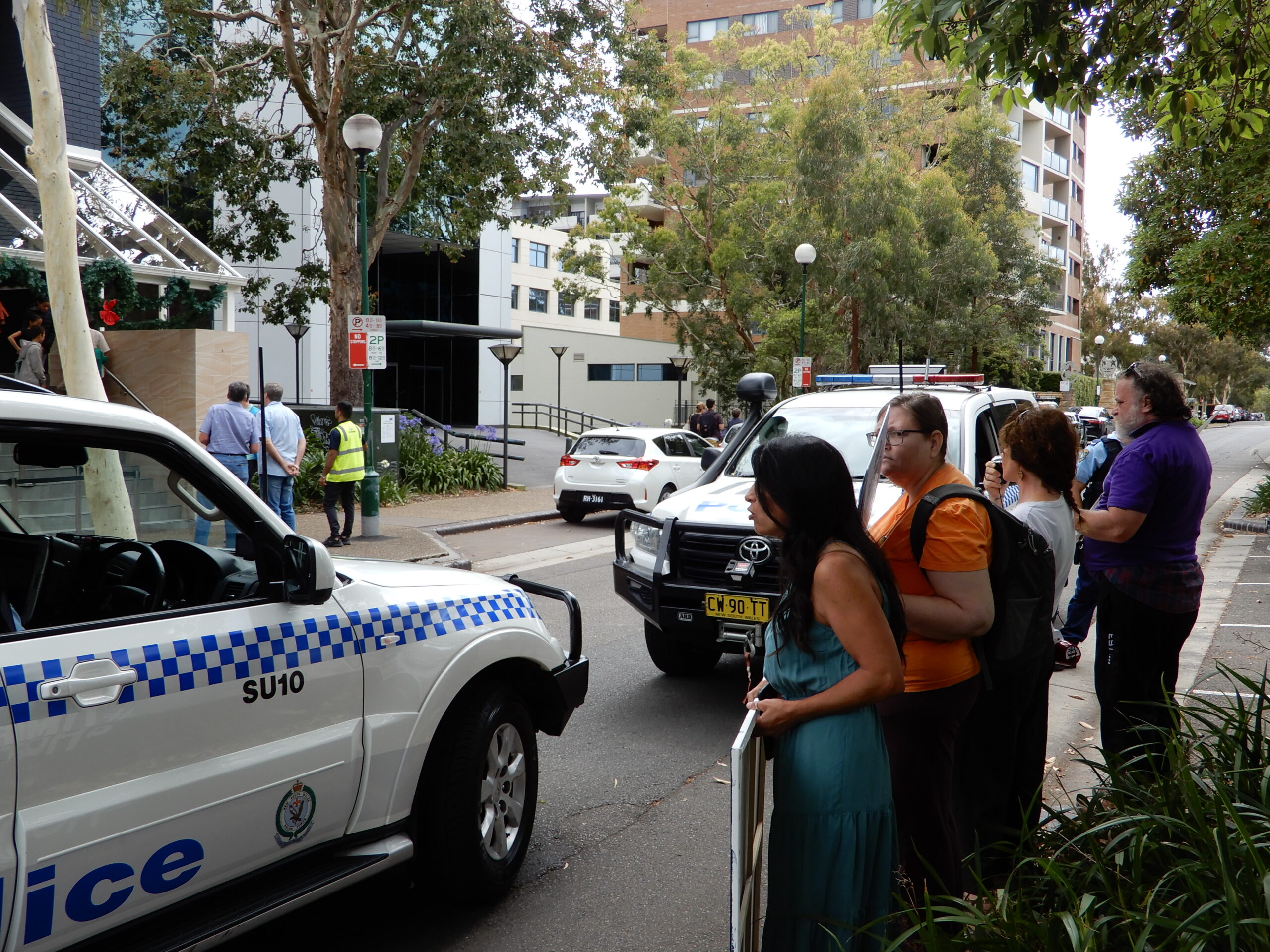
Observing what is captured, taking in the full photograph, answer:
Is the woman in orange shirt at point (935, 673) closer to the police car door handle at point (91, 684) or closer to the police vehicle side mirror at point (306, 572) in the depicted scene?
the police vehicle side mirror at point (306, 572)

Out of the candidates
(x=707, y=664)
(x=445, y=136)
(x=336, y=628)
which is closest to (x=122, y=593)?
(x=336, y=628)

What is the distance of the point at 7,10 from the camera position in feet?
58.6

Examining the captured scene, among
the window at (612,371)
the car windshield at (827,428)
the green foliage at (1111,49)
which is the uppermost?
the window at (612,371)

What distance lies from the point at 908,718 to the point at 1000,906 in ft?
1.83

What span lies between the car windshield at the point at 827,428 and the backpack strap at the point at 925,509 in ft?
13.0

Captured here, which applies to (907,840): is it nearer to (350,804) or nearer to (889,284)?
(350,804)

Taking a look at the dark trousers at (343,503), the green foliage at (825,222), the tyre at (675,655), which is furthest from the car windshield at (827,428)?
the green foliage at (825,222)

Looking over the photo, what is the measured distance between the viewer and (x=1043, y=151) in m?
59.2

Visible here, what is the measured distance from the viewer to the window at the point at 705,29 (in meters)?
56.8

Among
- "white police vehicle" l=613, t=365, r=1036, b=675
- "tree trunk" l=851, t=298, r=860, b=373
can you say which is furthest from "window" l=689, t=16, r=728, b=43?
"white police vehicle" l=613, t=365, r=1036, b=675

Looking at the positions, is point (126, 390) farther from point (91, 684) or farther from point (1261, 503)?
point (1261, 503)

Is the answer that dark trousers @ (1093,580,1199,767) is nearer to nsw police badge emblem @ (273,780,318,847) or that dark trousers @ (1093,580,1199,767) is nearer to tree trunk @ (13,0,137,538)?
nsw police badge emblem @ (273,780,318,847)

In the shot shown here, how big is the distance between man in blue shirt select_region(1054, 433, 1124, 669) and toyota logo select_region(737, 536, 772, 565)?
2.43 m

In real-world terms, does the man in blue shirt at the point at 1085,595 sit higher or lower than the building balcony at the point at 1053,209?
lower
